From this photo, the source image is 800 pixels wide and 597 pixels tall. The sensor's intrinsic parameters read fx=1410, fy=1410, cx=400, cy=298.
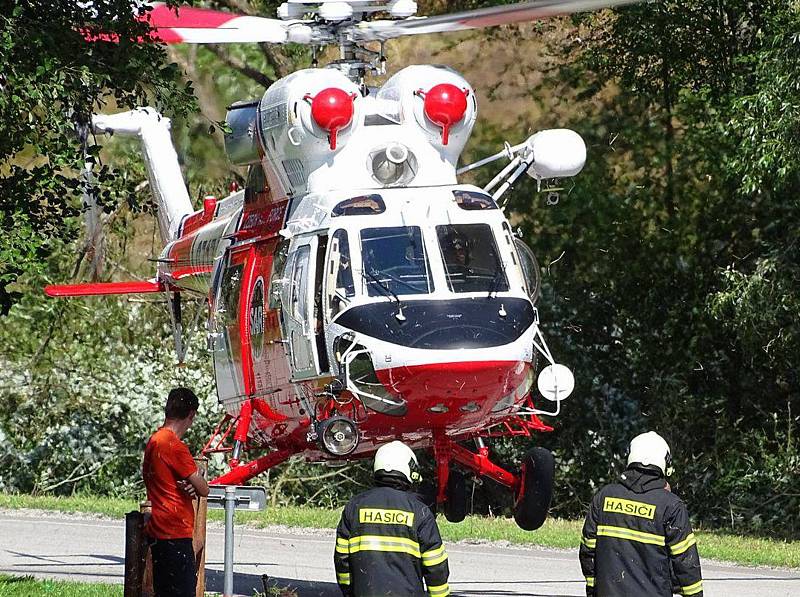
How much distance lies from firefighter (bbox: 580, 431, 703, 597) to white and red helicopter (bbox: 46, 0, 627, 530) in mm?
2958

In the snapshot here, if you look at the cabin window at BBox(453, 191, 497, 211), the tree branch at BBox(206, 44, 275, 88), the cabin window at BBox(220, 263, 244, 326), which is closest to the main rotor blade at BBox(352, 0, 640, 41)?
the cabin window at BBox(453, 191, 497, 211)

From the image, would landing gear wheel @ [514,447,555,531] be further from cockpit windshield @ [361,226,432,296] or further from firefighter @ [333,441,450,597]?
firefighter @ [333,441,450,597]

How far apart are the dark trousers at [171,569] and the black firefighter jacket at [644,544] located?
2.54 meters

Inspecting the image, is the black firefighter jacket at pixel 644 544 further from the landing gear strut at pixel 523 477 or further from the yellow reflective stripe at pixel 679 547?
the landing gear strut at pixel 523 477

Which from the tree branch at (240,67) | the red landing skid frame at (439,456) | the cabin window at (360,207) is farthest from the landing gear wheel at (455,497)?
the tree branch at (240,67)

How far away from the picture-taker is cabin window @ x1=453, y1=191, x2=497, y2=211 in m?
11.1

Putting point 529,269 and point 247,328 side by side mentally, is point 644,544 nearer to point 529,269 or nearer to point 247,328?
point 529,269

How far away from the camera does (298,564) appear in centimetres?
1349

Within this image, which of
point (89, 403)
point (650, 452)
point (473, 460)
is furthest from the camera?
point (89, 403)

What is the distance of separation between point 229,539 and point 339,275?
2.85m

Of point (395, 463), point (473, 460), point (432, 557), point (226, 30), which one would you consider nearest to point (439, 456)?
point (473, 460)

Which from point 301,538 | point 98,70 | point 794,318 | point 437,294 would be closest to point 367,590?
point 437,294

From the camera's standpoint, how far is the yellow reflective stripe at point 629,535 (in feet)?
23.2

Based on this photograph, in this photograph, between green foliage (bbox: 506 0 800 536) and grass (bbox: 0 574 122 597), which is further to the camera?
green foliage (bbox: 506 0 800 536)
